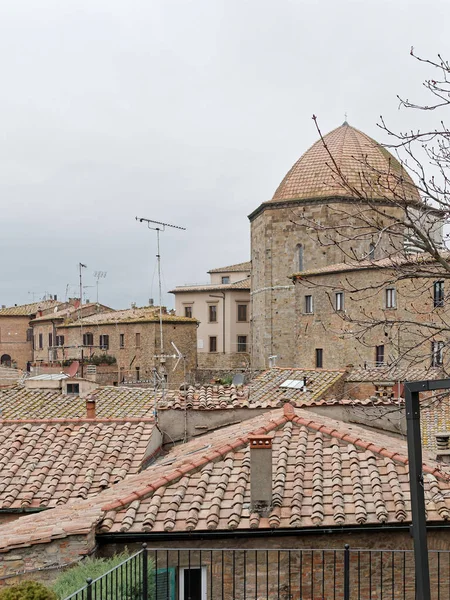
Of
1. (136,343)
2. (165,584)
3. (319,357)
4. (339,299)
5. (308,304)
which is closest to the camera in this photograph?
(165,584)

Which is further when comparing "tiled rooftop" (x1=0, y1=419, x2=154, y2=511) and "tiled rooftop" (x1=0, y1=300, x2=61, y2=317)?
"tiled rooftop" (x1=0, y1=300, x2=61, y2=317)

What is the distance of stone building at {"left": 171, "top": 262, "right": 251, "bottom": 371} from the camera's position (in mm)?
56375

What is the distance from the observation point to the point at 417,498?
4992 mm

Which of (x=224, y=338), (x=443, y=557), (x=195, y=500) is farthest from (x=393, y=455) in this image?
(x=224, y=338)

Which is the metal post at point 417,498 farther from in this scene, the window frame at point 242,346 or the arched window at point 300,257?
the window frame at point 242,346

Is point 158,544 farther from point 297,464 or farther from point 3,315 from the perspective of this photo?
point 3,315

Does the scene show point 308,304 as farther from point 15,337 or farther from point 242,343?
point 15,337

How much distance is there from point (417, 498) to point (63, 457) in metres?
9.23

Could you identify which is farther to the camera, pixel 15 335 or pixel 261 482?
pixel 15 335

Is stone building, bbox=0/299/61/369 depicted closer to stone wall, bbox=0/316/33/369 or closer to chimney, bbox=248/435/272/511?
stone wall, bbox=0/316/33/369

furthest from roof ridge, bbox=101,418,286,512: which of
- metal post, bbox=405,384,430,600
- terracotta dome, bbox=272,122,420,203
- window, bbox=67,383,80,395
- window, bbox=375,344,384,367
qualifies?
terracotta dome, bbox=272,122,420,203

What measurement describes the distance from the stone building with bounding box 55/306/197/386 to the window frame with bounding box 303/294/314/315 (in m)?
10.4

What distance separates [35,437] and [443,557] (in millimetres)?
8406

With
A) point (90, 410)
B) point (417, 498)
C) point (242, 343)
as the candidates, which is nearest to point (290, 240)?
point (242, 343)
